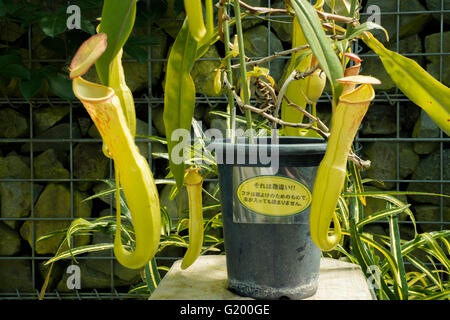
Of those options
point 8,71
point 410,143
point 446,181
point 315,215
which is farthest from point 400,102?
point 8,71

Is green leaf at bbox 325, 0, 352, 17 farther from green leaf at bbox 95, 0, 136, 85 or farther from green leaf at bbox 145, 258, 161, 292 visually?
green leaf at bbox 145, 258, 161, 292

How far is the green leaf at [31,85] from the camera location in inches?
55.6

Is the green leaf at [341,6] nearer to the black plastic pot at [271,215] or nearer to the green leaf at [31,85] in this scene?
the black plastic pot at [271,215]

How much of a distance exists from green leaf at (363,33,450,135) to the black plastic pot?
0.13m

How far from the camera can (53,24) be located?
1.33m

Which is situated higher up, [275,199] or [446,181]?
[275,199]

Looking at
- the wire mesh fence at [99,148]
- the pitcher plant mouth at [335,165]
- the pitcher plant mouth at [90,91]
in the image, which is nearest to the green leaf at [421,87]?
the pitcher plant mouth at [335,165]

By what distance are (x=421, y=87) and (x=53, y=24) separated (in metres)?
1.14

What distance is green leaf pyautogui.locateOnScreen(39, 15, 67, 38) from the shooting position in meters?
1.31

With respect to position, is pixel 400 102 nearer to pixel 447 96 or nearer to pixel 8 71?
pixel 447 96

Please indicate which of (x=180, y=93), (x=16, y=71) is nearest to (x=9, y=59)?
(x=16, y=71)

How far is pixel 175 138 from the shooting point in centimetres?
62

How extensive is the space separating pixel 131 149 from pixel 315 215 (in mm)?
223
